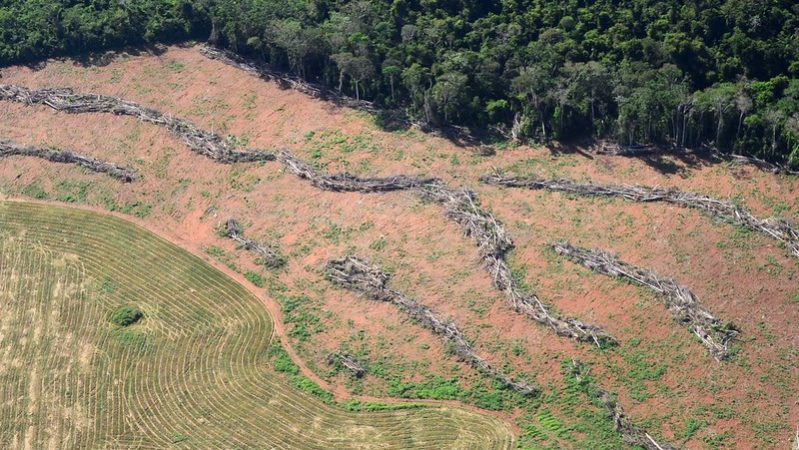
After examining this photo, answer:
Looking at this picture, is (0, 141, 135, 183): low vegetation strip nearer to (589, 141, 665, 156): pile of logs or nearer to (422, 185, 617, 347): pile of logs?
(422, 185, 617, 347): pile of logs

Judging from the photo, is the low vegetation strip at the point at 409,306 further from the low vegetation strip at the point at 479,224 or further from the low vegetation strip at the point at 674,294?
the low vegetation strip at the point at 674,294

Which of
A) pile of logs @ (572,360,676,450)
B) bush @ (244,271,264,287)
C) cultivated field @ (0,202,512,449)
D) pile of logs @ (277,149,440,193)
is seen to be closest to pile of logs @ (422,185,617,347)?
pile of logs @ (277,149,440,193)

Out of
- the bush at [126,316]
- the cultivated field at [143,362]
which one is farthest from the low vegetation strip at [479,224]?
the bush at [126,316]

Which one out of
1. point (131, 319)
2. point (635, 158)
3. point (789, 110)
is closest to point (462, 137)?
point (635, 158)

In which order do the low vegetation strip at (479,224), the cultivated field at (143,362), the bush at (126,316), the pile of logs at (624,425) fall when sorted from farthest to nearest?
the bush at (126,316)
the low vegetation strip at (479,224)
the cultivated field at (143,362)
the pile of logs at (624,425)

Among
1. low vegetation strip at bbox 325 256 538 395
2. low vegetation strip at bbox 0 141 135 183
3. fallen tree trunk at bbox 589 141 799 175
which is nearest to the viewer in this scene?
low vegetation strip at bbox 325 256 538 395
